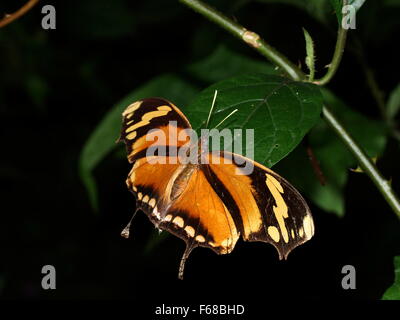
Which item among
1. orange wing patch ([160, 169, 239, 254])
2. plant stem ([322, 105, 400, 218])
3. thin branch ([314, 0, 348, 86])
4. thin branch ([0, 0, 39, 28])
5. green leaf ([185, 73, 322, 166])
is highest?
thin branch ([0, 0, 39, 28])

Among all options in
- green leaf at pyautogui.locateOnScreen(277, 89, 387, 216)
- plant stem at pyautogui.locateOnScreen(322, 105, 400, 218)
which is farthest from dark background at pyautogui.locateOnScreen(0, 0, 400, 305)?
plant stem at pyautogui.locateOnScreen(322, 105, 400, 218)

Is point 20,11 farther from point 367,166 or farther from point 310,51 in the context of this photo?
point 367,166

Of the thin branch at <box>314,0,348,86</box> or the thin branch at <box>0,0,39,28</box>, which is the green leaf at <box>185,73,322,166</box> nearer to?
the thin branch at <box>314,0,348,86</box>

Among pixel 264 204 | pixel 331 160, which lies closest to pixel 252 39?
pixel 264 204

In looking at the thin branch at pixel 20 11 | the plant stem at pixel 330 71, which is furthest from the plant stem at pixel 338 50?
the thin branch at pixel 20 11

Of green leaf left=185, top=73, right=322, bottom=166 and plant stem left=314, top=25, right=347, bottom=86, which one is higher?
plant stem left=314, top=25, right=347, bottom=86

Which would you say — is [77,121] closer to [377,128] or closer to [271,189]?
[377,128]

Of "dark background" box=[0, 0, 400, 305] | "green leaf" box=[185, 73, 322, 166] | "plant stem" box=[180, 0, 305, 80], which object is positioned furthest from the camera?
"dark background" box=[0, 0, 400, 305]
